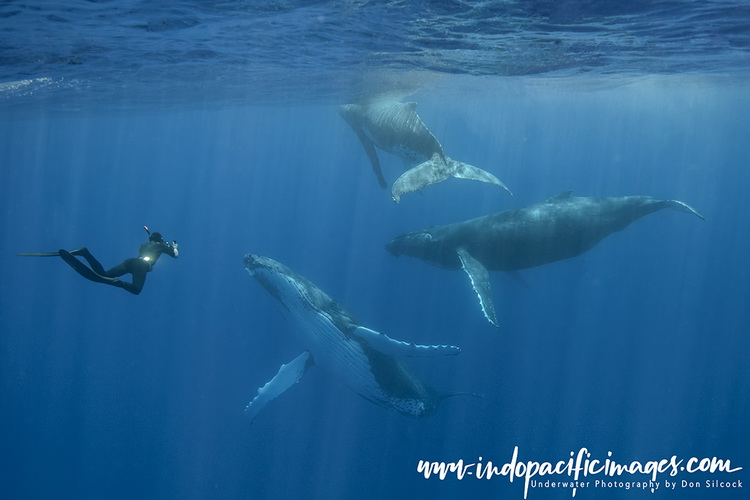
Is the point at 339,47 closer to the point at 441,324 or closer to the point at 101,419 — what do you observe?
the point at 441,324

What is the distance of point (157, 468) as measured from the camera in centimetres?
2355

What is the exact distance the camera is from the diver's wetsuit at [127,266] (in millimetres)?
7688

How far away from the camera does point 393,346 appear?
1020cm

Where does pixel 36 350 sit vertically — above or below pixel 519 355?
below

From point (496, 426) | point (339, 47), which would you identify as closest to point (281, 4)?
point (339, 47)

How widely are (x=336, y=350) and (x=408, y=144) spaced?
7224 mm

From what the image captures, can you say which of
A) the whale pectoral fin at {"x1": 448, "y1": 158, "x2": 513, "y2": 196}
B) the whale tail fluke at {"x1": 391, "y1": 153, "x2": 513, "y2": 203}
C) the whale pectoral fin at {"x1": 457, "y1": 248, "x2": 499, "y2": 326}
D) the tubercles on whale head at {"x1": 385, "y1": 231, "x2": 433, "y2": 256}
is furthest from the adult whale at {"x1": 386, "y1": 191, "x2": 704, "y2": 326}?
the whale tail fluke at {"x1": 391, "y1": 153, "x2": 513, "y2": 203}

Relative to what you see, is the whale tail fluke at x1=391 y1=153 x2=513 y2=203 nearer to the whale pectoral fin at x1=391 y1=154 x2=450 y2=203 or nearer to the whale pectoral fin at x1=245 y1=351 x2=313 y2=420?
the whale pectoral fin at x1=391 y1=154 x2=450 y2=203

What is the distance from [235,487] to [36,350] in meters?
21.7

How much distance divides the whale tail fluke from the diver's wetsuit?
542 cm

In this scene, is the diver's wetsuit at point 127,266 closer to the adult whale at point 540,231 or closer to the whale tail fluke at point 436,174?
the whale tail fluke at point 436,174

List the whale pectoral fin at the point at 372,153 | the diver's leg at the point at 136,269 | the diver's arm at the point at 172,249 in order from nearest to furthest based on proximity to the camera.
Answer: the diver's leg at the point at 136,269 → the diver's arm at the point at 172,249 → the whale pectoral fin at the point at 372,153

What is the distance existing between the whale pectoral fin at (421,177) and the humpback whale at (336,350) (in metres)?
3.00

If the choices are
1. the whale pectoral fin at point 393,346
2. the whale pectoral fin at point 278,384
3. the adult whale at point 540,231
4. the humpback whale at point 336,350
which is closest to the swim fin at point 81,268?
the humpback whale at point 336,350
